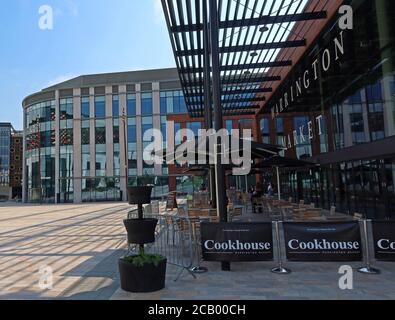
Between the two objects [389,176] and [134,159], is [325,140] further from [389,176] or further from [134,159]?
[134,159]

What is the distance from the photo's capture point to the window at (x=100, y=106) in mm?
48656

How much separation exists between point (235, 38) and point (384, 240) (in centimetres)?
1005

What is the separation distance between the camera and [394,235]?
19.9 feet

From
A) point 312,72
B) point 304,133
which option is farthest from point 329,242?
point 304,133

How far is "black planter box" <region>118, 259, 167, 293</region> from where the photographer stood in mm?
5582

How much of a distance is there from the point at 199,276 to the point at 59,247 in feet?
17.6

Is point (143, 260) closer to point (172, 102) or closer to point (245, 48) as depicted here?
point (245, 48)

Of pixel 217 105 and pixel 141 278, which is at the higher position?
pixel 217 105

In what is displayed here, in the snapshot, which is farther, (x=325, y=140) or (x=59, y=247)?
(x=325, y=140)

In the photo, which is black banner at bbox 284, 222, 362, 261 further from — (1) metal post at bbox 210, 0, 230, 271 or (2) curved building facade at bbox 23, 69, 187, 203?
(2) curved building facade at bbox 23, 69, 187, 203

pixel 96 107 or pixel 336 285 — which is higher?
pixel 96 107
